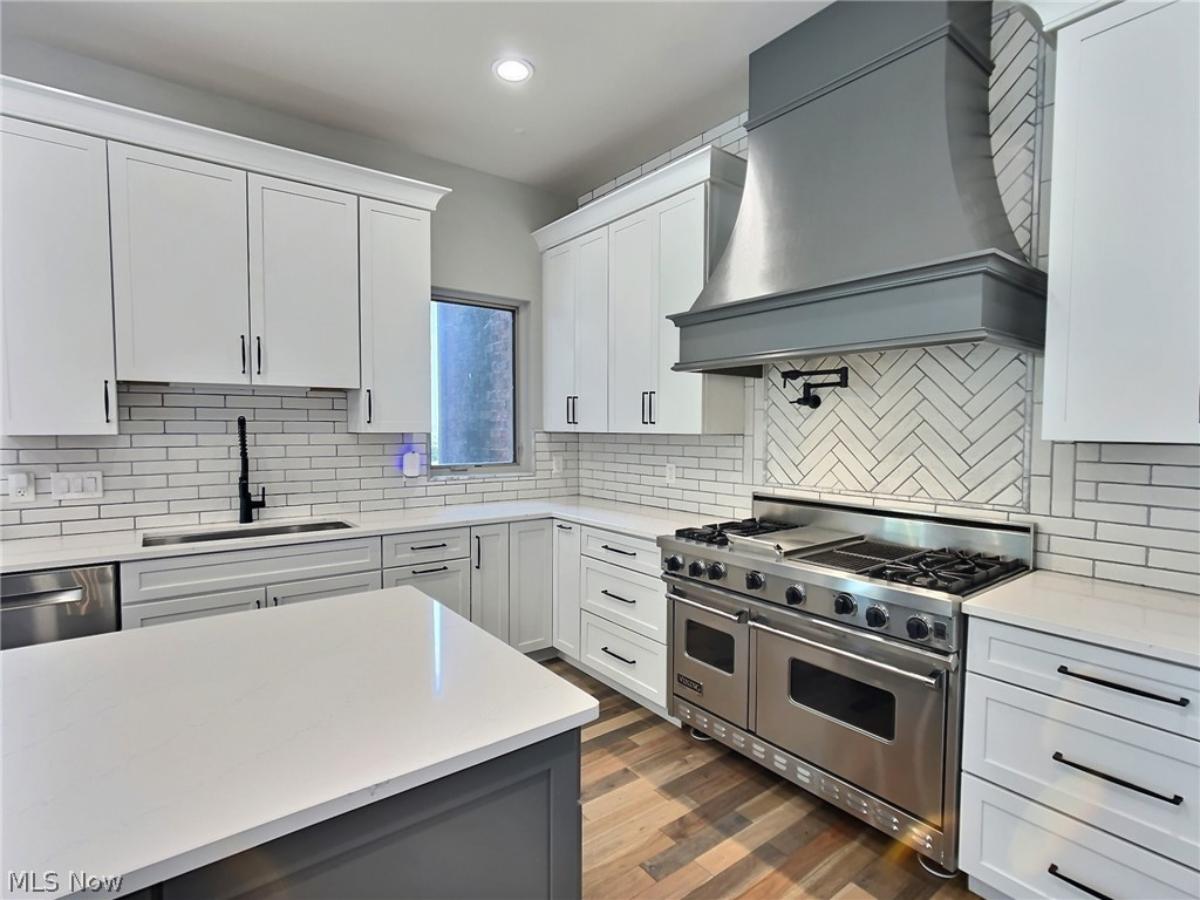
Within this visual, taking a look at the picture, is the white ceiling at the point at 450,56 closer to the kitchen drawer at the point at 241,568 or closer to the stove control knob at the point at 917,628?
the kitchen drawer at the point at 241,568

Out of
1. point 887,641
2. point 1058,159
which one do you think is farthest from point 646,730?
point 1058,159

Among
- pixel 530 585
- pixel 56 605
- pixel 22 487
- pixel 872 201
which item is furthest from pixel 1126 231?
pixel 22 487

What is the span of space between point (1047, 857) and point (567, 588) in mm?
2385

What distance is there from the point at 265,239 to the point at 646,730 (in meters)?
3.00

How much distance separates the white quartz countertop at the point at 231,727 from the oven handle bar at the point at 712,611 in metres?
1.34

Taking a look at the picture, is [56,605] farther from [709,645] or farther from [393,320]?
[709,645]

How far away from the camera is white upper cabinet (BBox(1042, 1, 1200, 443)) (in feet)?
5.34

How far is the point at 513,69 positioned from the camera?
2.78m

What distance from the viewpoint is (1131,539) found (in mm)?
1979

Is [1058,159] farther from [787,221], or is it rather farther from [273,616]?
[273,616]

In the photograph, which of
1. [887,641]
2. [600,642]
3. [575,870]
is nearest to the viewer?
[575,870]

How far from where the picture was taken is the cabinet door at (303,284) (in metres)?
2.92

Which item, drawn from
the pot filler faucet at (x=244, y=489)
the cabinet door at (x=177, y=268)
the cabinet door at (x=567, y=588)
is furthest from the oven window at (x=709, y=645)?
the cabinet door at (x=177, y=268)

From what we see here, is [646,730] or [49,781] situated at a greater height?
[49,781]
